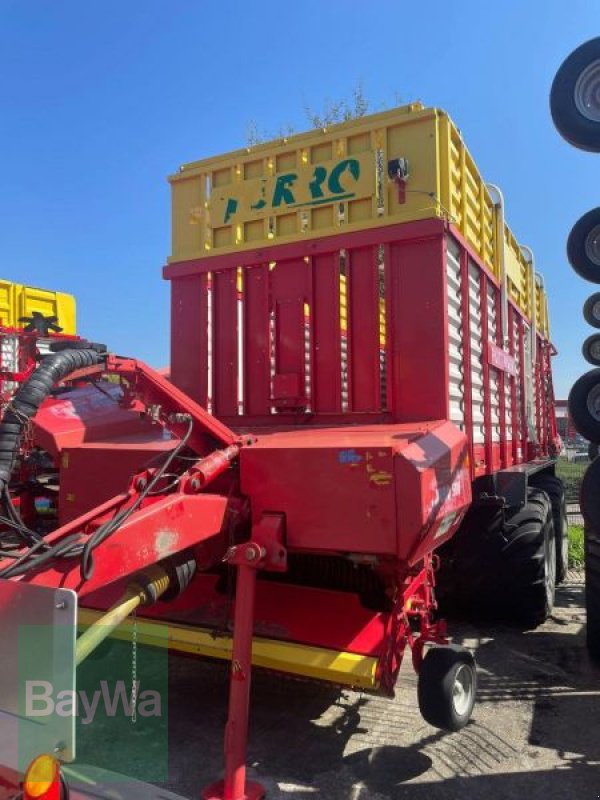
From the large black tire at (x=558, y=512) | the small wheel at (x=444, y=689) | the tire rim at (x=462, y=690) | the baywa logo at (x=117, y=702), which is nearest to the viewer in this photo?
the small wheel at (x=444, y=689)

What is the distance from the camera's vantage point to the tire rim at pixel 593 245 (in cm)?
342

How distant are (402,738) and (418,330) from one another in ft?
7.41

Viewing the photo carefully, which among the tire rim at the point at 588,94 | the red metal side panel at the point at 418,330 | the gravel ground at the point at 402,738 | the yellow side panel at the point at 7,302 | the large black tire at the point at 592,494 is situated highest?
the yellow side panel at the point at 7,302

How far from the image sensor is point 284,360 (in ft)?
14.5

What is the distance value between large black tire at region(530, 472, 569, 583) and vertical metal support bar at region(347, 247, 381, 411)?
327 cm

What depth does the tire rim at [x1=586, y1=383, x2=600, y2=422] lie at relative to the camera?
12.7 feet

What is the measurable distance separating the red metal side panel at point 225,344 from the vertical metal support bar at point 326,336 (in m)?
0.63

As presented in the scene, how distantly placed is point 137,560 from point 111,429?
6.16ft

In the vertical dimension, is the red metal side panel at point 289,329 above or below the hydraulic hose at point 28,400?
above

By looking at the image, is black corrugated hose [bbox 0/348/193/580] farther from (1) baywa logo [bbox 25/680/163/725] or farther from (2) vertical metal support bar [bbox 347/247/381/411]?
(2) vertical metal support bar [bbox 347/247/381/411]

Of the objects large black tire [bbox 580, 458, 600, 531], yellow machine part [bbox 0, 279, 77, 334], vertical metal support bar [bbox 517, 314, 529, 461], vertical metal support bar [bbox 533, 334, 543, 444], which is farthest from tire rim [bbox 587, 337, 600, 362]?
yellow machine part [bbox 0, 279, 77, 334]

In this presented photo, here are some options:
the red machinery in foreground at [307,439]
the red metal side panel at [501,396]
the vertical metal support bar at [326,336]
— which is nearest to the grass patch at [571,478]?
the red metal side panel at [501,396]

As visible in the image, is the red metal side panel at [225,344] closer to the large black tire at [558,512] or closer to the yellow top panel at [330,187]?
the yellow top panel at [330,187]

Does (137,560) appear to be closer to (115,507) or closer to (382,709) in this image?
(115,507)
